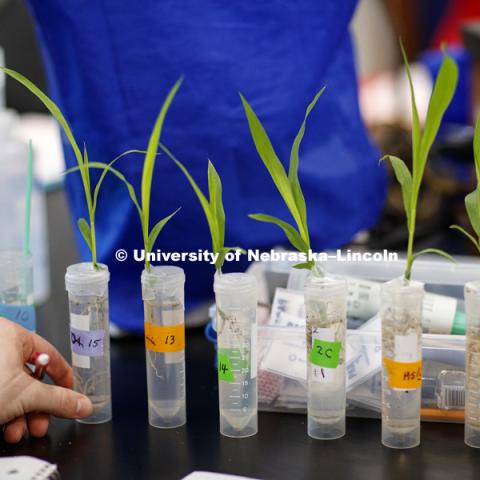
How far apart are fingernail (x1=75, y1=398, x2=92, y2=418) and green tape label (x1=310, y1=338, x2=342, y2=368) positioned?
0.86 ft

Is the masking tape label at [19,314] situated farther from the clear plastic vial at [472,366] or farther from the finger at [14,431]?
the clear plastic vial at [472,366]

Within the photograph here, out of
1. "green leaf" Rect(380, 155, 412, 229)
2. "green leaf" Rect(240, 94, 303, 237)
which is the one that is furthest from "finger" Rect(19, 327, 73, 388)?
"green leaf" Rect(380, 155, 412, 229)

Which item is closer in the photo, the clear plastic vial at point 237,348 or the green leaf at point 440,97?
the green leaf at point 440,97

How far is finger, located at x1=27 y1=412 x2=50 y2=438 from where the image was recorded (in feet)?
2.79

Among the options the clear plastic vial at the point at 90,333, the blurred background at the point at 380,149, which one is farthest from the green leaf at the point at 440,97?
the blurred background at the point at 380,149

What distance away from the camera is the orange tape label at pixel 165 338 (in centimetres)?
85

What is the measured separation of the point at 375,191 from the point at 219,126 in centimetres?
35

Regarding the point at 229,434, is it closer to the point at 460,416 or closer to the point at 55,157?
the point at 460,416

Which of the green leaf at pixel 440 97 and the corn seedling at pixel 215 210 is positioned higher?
the green leaf at pixel 440 97

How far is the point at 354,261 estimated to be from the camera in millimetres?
1096

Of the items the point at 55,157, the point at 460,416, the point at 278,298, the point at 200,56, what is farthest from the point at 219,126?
the point at 55,157

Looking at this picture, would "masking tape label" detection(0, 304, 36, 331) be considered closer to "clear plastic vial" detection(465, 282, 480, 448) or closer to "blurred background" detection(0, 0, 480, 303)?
"blurred background" detection(0, 0, 480, 303)

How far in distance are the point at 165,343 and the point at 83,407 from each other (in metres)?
0.12

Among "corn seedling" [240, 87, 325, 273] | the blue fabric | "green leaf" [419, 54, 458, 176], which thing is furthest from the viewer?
the blue fabric
